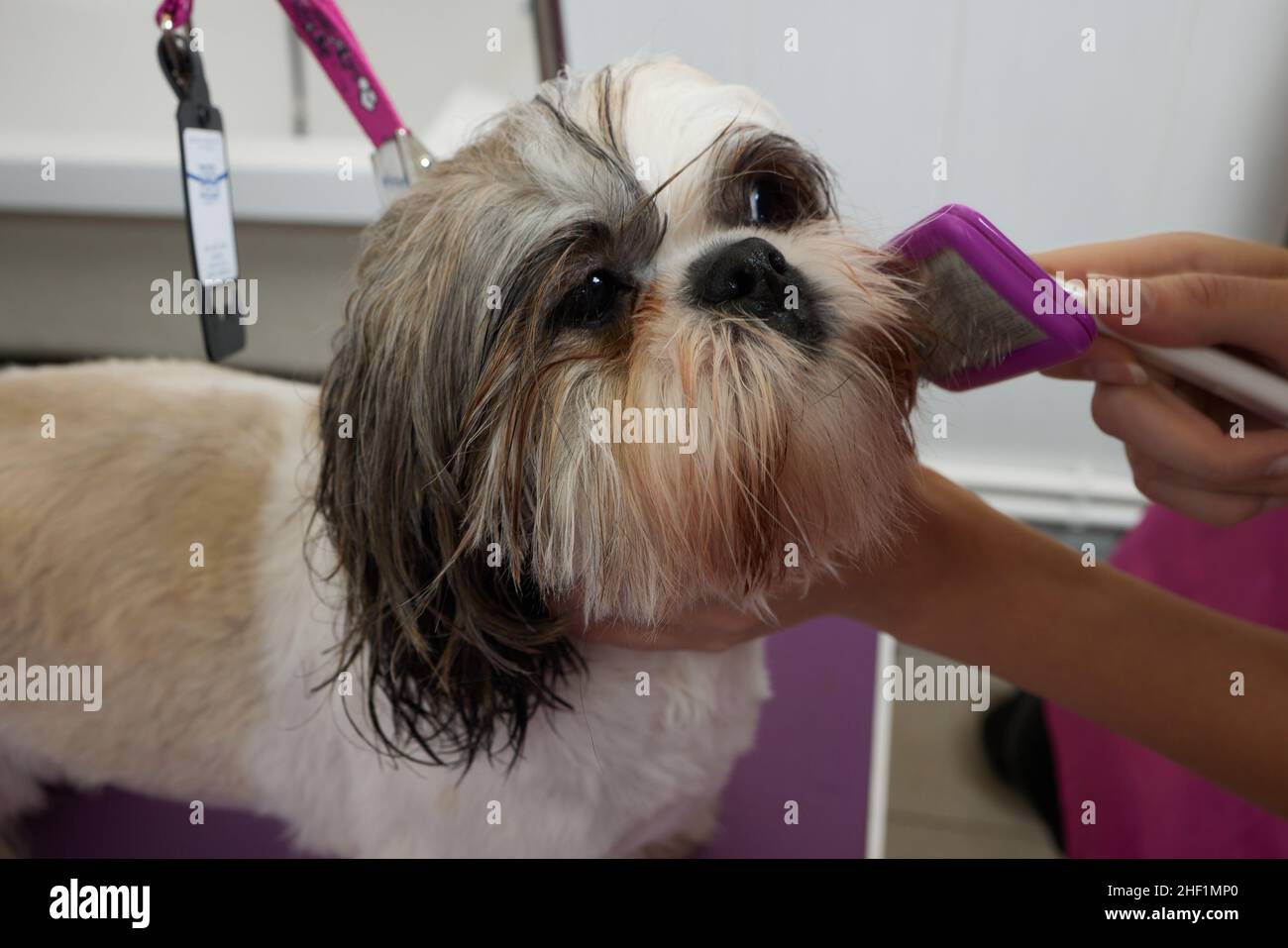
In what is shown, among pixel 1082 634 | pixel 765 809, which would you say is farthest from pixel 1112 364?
pixel 765 809

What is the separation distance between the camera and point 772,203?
2.89 ft

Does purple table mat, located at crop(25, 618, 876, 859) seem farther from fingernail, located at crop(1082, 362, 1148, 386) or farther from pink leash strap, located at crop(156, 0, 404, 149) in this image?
pink leash strap, located at crop(156, 0, 404, 149)

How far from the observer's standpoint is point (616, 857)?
42.4 inches

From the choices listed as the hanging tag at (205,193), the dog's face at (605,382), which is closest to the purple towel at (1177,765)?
the dog's face at (605,382)

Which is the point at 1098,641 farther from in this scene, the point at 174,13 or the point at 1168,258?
the point at 174,13

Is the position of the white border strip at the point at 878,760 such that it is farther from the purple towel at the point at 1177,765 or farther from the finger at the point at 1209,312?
the finger at the point at 1209,312

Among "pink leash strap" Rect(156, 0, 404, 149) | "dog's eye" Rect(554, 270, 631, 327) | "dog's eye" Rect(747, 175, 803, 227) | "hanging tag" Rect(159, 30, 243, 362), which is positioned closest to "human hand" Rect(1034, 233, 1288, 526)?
"dog's eye" Rect(747, 175, 803, 227)

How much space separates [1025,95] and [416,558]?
1665mm

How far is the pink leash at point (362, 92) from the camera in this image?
38.9 inches

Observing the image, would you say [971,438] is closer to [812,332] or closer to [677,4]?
[677,4]

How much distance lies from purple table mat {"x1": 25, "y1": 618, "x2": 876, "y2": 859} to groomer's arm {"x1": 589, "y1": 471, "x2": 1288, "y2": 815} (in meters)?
0.40

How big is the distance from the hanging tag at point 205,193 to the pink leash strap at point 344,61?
7cm
